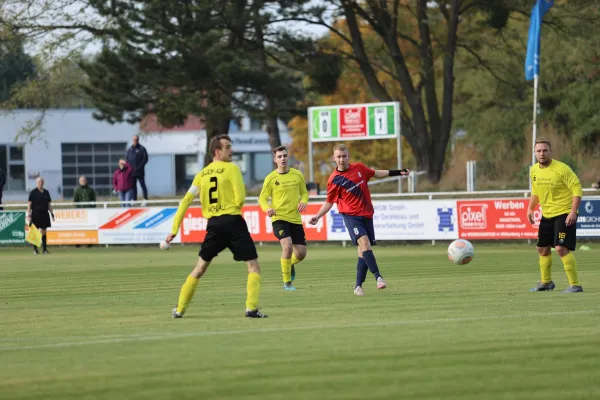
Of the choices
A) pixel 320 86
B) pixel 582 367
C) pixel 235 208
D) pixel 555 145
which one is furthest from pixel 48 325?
pixel 555 145

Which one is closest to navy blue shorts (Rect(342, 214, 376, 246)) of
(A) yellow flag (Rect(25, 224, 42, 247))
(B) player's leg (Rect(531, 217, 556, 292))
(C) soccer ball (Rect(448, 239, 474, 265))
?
(B) player's leg (Rect(531, 217, 556, 292))

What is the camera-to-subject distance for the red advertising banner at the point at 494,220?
28359 millimetres

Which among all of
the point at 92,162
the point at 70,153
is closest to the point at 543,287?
the point at 70,153

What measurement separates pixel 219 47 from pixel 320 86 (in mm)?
4847

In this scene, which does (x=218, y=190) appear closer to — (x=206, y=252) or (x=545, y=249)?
(x=206, y=252)

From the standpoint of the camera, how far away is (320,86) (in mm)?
43219

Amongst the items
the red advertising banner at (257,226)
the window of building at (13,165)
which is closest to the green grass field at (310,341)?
the red advertising banner at (257,226)

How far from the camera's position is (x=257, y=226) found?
1278 inches

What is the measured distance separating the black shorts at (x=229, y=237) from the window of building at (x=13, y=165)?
229 ft

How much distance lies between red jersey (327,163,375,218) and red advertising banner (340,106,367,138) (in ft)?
73.9

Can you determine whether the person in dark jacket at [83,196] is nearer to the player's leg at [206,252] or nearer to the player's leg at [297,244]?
the player's leg at [297,244]

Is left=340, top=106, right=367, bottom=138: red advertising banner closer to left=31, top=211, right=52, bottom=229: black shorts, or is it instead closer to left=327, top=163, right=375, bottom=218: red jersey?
left=31, top=211, right=52, bottom=229: black shorts

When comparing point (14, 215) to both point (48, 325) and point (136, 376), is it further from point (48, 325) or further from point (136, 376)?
point (136, 376)

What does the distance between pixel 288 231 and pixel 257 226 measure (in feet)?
52.2
